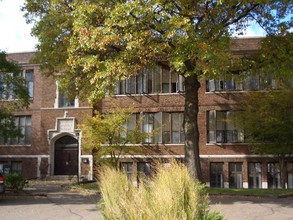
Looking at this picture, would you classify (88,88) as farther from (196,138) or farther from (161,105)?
(161,105)

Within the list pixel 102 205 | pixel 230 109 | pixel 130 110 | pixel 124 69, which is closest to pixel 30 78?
pixel 130 110

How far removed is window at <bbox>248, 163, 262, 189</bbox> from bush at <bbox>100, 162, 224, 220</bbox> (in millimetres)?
24795

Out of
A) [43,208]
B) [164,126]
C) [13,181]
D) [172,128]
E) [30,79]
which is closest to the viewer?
[43,208]

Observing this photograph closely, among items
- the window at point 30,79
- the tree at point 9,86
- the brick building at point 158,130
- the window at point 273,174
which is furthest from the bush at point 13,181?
the window at point 273,174

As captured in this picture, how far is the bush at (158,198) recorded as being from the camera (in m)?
5.46

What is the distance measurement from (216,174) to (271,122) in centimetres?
731

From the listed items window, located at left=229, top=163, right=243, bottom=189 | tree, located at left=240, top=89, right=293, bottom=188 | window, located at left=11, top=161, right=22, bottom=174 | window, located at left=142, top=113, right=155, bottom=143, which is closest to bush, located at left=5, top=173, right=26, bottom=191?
window, located at left=142, top=113, right=155, bottom=143

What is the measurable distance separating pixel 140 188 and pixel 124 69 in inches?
369

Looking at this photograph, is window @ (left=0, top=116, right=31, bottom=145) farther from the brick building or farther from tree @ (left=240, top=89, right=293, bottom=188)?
tree @ (left=240, top=89, right=293, bottom=188)

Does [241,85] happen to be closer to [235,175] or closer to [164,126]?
[164,126]

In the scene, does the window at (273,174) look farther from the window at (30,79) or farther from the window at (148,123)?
the window at (30,79)

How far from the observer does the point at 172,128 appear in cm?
3209

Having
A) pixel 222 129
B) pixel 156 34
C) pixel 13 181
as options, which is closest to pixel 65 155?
pixel 222 129

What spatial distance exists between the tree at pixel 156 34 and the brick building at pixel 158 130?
1188 centimetres
